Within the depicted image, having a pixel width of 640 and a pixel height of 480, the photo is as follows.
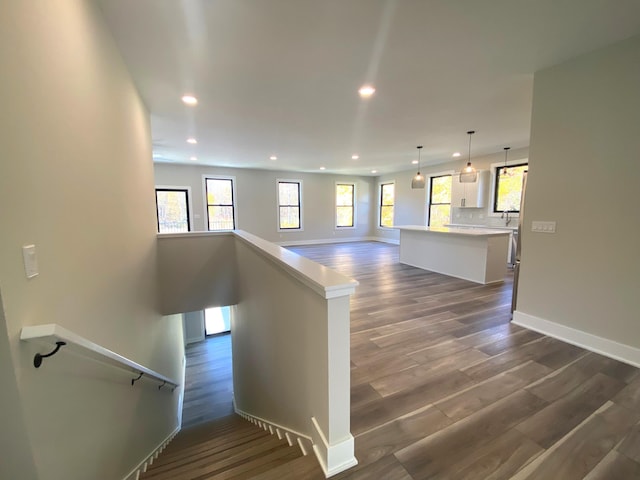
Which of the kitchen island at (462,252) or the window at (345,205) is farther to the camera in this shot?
the window at (345,205)

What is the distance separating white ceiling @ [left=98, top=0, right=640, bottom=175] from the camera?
1903 mm

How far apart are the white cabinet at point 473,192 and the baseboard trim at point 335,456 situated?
272 inches

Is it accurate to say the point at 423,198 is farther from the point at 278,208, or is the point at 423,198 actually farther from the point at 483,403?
the point at 483,403

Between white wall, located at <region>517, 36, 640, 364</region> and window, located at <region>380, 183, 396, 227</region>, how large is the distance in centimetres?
724

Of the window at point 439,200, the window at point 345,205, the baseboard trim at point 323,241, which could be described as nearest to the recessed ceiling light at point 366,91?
the window at point 439,200

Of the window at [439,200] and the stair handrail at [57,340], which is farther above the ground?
the window at [439,200]

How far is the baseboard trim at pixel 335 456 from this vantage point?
1.39 metres

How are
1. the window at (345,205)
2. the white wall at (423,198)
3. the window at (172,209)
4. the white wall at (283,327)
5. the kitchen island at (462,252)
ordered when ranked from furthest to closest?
1. the window at (345,205)
2. the window at (172,209)
3. the white wall at (423,198)
4. the kitchen island at (462,252)
5. the white wall at (283,327)

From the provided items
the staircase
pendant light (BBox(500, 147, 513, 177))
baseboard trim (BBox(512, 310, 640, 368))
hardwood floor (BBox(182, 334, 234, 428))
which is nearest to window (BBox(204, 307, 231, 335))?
hardwood floor (BBox(182, 334, 234, 428))

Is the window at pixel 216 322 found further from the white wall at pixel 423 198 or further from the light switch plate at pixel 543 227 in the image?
A: the light switch plate at pixel 543 227

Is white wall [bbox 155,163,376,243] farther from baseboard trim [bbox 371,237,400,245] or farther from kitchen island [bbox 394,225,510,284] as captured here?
kitchen island [bbox 394,225,510,284]

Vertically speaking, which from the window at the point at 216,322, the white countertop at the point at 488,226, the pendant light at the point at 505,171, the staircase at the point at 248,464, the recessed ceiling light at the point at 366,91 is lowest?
the window at the point at 216,322

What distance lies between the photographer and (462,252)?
515 centimetres

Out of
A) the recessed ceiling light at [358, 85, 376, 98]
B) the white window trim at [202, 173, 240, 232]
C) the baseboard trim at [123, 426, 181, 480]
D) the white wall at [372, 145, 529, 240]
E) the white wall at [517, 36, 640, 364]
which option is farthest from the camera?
the white window trim at [202, 173, 240, 232]
